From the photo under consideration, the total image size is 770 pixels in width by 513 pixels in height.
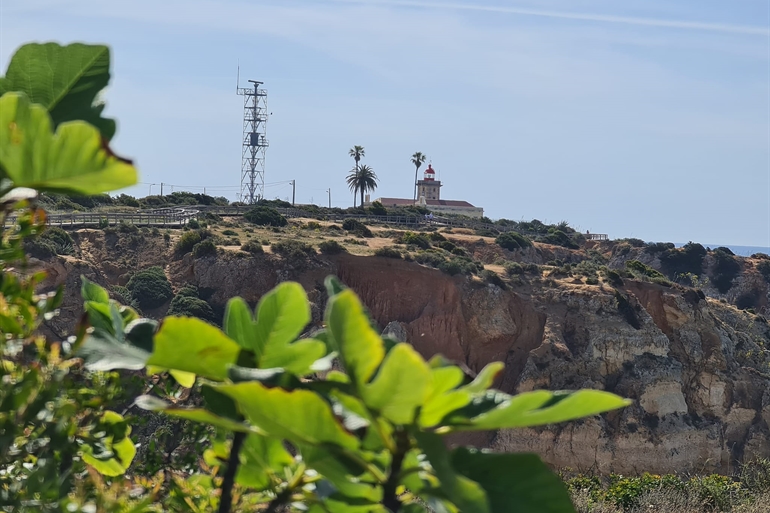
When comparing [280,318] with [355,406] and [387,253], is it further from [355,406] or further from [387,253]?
[387,253]

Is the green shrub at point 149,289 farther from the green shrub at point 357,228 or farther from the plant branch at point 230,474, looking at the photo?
the plant branch at point 230,474

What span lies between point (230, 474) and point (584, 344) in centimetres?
3371

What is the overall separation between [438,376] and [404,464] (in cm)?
22

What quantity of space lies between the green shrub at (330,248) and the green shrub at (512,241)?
52.5 feet

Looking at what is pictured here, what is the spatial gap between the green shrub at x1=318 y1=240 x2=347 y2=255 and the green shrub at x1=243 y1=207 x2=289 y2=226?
9298 millimetres

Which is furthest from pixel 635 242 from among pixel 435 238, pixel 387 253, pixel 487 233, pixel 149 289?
pixel 149 289

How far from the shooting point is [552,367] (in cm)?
3338

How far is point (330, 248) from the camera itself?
38219mm

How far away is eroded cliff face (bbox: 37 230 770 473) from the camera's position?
30656 millimetres

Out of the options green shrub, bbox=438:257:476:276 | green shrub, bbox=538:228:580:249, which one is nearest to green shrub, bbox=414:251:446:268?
green shrub, bbox=438:257:476:276

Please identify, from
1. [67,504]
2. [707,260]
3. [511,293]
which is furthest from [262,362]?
[707,260]

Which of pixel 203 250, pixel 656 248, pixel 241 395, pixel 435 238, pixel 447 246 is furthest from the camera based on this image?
pixel 656 248

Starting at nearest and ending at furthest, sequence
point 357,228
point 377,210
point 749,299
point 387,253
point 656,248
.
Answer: point 387,253 → point 357,228 → point 377,210 → point 749,299 → point 656,248

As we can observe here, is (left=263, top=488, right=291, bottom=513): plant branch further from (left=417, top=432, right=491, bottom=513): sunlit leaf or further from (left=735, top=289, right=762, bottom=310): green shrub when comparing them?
(left=735, top=289, right=762, bottom=310): green shrub
